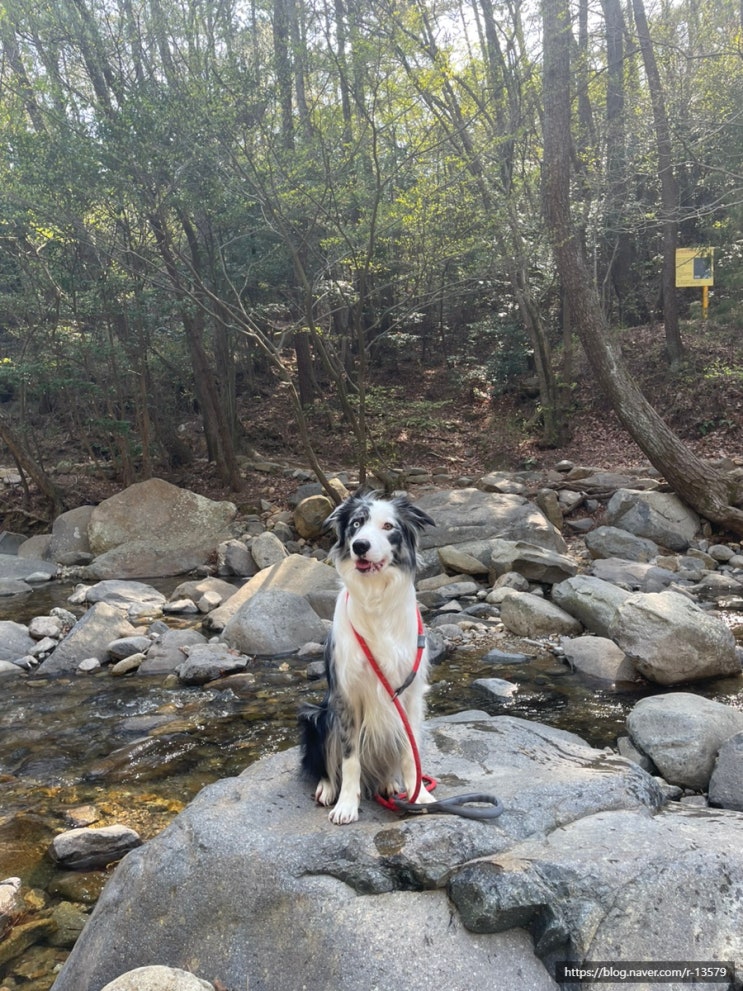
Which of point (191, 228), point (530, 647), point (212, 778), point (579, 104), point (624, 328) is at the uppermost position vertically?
point (579, 104)

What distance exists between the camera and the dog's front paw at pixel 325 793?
10.9 feet

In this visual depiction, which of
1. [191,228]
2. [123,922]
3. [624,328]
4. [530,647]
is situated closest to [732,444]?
[624,328]

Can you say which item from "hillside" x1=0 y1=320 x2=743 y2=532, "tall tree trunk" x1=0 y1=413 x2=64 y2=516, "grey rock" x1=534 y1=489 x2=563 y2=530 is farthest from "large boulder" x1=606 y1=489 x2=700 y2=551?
"tall tree trunk" x1=0 y1=413 x2=64 y2=516

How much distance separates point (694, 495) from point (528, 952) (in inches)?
400

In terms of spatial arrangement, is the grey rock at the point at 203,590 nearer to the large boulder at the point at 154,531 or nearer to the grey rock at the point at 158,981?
the large boulder at the point at 154,531

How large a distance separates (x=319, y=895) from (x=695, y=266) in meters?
18.1

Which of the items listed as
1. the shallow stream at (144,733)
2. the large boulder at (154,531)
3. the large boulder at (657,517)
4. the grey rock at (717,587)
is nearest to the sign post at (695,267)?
the large boulder at (657,517)

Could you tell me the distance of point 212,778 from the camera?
4984 millimetres

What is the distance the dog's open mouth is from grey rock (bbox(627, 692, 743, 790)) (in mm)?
2846

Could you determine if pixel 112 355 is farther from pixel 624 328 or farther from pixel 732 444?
pixel 624 328

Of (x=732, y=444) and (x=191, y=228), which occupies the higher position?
(x=191, y=228)

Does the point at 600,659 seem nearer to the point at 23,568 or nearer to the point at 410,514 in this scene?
the point at 410,514

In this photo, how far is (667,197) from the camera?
52.6ft

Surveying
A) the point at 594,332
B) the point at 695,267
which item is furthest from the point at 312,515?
the point at 695,267
